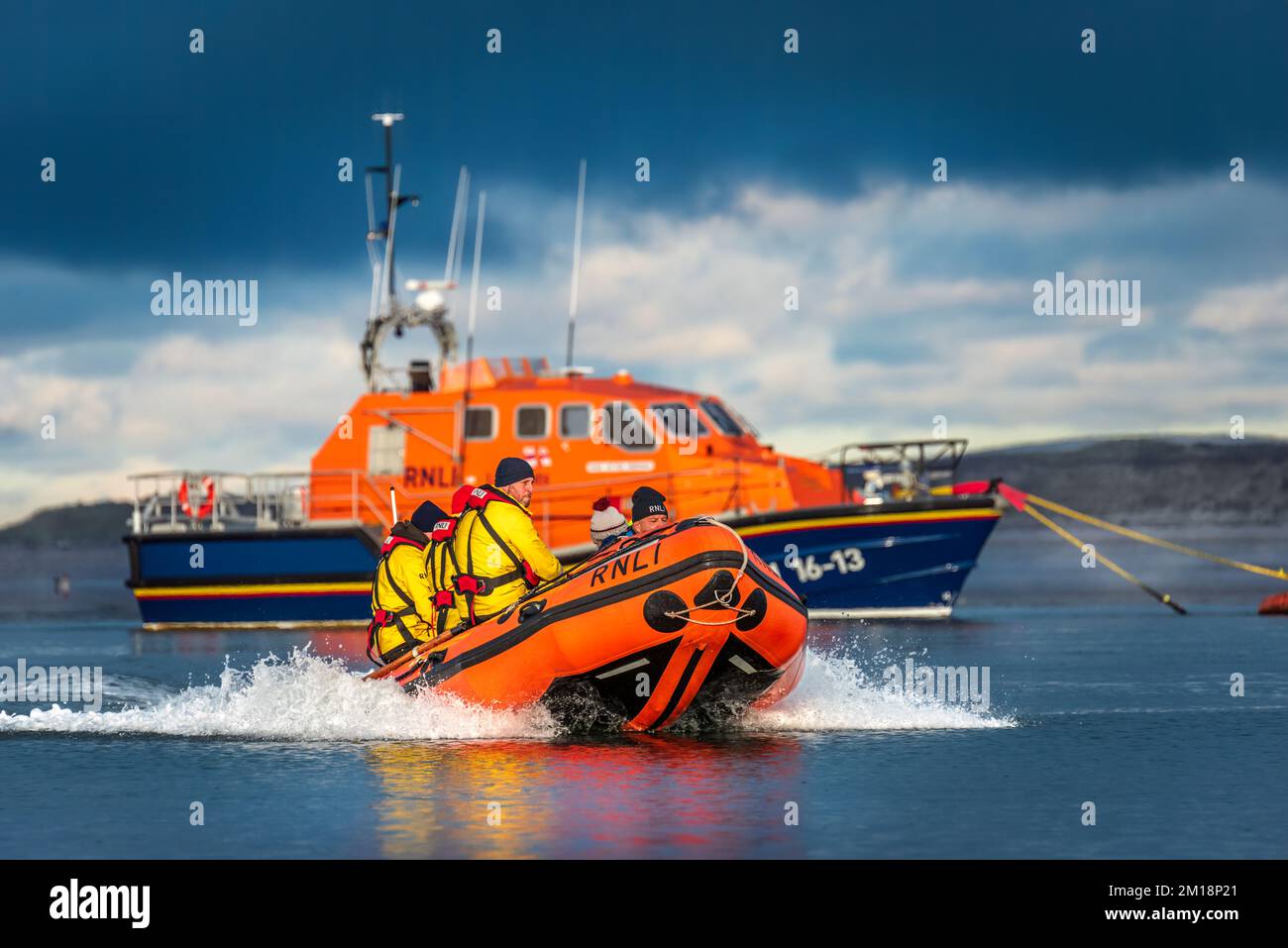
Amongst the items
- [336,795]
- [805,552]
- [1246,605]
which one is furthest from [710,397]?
[336,795]

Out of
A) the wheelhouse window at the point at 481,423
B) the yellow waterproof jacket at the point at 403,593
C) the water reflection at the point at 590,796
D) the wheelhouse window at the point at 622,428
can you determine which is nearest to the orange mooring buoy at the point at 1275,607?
the wheelhouse window at the point at 622,428

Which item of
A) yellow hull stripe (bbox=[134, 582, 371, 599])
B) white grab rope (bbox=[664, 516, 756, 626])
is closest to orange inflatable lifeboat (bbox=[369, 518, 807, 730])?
white grab rope (bbox=[664, 516, 756, 626])

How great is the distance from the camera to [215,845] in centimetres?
762

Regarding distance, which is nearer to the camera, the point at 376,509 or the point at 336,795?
the point at 336,795

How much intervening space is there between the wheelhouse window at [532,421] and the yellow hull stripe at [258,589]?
10.4ft

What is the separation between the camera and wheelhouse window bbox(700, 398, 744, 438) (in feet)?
71.4

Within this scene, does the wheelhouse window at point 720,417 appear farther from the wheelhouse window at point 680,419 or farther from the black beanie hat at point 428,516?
the black beanie hat at point 428,516

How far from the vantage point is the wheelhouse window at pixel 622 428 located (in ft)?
69.5

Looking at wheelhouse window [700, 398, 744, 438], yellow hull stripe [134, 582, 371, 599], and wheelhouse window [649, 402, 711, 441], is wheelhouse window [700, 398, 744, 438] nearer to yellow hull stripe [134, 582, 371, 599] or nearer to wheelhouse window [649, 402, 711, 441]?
wheelhouse window [649, 402, 711, 441]
